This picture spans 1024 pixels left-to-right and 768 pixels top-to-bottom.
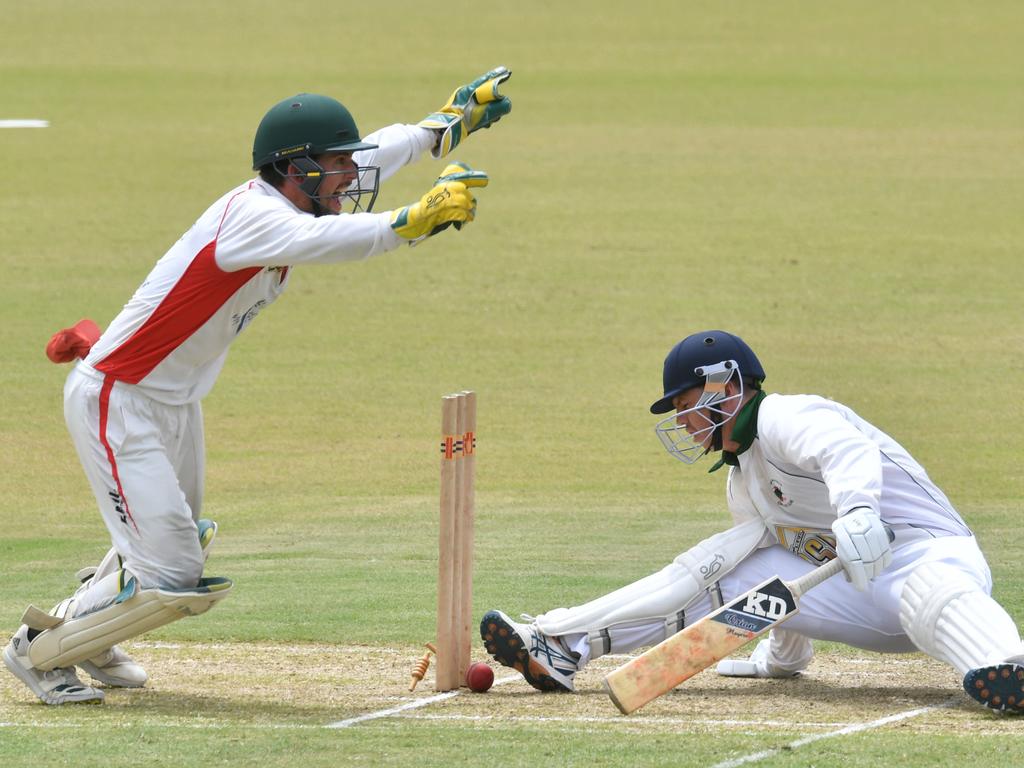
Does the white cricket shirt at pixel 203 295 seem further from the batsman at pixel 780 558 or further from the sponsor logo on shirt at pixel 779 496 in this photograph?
the sponsor logo on shirt at pixel 779 496

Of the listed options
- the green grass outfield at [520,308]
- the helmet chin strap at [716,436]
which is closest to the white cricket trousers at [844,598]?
the green grass outfield at [520,308]

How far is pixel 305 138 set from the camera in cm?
605

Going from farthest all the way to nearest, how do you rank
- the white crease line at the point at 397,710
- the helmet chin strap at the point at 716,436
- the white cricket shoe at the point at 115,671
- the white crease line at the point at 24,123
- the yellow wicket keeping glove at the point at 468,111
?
the white crease line at the point at 24,123 → the yellow wicket keeping glove at the point at 468,111 → the white cricket shoe at the point at 115,671 → the helmet chin strap at the point at 716,436 → the white crease line at the point at 397,710

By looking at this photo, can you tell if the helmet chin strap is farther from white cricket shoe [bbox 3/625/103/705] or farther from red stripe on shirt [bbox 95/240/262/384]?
white cricket shoe [bbox 3/625/103/705]

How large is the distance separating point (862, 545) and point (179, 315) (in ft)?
7.72

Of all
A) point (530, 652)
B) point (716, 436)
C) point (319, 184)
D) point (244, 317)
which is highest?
point (319, 184)

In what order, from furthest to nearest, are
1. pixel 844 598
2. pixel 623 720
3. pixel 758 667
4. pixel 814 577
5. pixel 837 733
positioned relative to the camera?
pixel 758 667, pixel 844 598, pixel 814 577, pixel 623 720, pixel 837 733

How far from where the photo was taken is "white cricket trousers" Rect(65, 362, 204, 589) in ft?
19.5

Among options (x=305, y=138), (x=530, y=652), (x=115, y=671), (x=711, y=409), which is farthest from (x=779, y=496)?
(x=115, y=671)

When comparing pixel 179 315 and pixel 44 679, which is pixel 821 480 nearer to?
pixel 179 315

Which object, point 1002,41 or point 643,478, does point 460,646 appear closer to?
point 643,478

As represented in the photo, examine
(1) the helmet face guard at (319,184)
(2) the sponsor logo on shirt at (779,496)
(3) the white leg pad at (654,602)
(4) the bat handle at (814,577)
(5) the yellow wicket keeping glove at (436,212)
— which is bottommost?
(3) the white leg pad at (654,602)

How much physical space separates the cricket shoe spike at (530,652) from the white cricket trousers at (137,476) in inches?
40.7

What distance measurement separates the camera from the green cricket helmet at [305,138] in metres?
6.05
